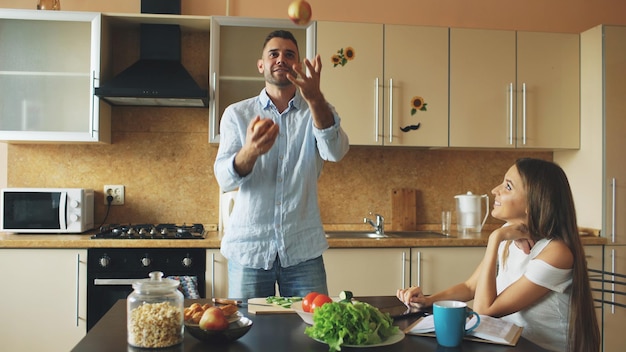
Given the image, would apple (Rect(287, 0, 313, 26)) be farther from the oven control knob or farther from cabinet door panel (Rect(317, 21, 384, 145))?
the oven control knob

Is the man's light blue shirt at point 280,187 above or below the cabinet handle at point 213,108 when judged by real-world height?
below

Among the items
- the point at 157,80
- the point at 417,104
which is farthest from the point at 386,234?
the point at 157,80

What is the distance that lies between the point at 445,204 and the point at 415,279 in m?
0.79

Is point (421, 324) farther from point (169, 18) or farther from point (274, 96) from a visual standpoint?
point (169, 18)

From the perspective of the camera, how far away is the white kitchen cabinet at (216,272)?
291 centimetres

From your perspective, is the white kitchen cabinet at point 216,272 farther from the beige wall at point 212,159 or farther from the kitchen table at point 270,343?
the kitchen table at point 270,343

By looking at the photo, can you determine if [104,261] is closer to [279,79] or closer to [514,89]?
[279,79]

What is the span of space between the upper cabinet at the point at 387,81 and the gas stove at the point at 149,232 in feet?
3.32

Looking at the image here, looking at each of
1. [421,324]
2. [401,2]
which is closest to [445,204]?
[401,2]

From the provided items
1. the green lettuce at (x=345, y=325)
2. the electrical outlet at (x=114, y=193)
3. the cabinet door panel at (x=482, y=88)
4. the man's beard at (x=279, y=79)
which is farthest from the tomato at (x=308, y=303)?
the electrical outlet at (x=114, y=193)

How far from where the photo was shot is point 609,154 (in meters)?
3.25

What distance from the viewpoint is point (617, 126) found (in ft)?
10.7

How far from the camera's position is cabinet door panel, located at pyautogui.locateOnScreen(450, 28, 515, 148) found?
10.8 ft

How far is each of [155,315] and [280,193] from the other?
79 centimetres
